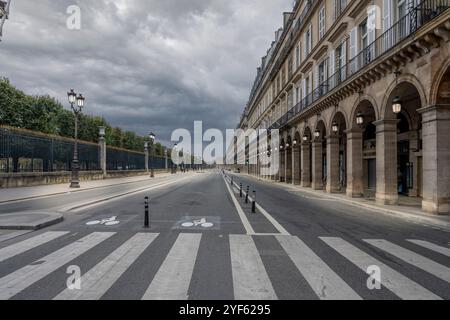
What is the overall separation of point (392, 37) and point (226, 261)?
15.3 meters

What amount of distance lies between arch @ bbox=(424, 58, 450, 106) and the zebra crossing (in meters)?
6.89

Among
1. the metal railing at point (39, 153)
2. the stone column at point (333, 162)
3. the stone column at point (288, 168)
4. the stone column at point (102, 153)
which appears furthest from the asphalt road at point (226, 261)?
the stone column at point (102, 153)

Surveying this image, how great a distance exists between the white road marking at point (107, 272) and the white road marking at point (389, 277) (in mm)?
4140

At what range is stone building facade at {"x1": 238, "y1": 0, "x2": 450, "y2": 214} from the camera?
12195 mm

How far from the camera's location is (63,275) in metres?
5.07

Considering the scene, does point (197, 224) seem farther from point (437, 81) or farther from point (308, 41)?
point (308, 41)

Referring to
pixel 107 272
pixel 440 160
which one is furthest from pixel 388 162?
pixel 107 272

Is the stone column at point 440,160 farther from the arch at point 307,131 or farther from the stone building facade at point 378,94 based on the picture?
the arch at point 307,131

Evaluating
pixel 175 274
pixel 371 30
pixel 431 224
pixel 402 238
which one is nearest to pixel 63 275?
pixel 175 274

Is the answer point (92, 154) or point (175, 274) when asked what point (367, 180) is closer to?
Result: point (175, 274)

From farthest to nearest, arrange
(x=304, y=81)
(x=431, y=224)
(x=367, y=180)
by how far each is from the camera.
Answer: (x=304, y=81)
(x=367, y=180)
(x=431, y=224)

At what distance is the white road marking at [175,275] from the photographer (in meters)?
4.31

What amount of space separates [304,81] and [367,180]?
1218 centimetres
